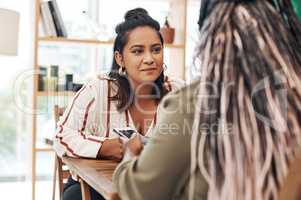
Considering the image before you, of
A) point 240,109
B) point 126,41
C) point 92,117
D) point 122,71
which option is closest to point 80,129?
point 92,117

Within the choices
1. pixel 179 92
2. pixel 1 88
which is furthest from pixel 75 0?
pixel 179 92

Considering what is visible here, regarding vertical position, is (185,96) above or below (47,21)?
below

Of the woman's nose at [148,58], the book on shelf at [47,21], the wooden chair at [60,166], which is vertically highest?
the book on shelf at [47,21]

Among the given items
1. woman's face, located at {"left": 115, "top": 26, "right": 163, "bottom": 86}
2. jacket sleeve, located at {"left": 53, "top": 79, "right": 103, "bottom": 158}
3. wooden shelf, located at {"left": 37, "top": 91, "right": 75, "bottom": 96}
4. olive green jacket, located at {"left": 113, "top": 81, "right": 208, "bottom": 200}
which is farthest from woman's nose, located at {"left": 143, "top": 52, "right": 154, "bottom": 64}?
wooden shelf, located at {"left": 37, "top": 91, "right": 75, "bottom": 96}

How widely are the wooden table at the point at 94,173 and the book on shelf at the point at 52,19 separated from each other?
1.74 metres

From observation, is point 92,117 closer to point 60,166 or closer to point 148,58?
point 148,58

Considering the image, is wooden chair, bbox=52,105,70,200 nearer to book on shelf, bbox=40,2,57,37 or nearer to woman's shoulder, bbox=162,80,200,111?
book on shelf, bbox=40,2,57,37

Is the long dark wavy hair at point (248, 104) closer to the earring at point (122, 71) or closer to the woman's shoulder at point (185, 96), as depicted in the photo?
the woman's shoulder at point (185, 96)

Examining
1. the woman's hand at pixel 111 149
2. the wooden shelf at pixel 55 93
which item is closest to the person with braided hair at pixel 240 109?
the woman's hand at pixel 111 149

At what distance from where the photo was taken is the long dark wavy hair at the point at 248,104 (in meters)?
0.90

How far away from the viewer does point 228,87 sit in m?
0.91

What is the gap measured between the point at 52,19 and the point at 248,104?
2577 mm

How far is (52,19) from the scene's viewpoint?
10.6 feet

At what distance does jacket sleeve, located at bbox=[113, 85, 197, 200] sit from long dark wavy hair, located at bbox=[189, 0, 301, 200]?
0.04 meters
